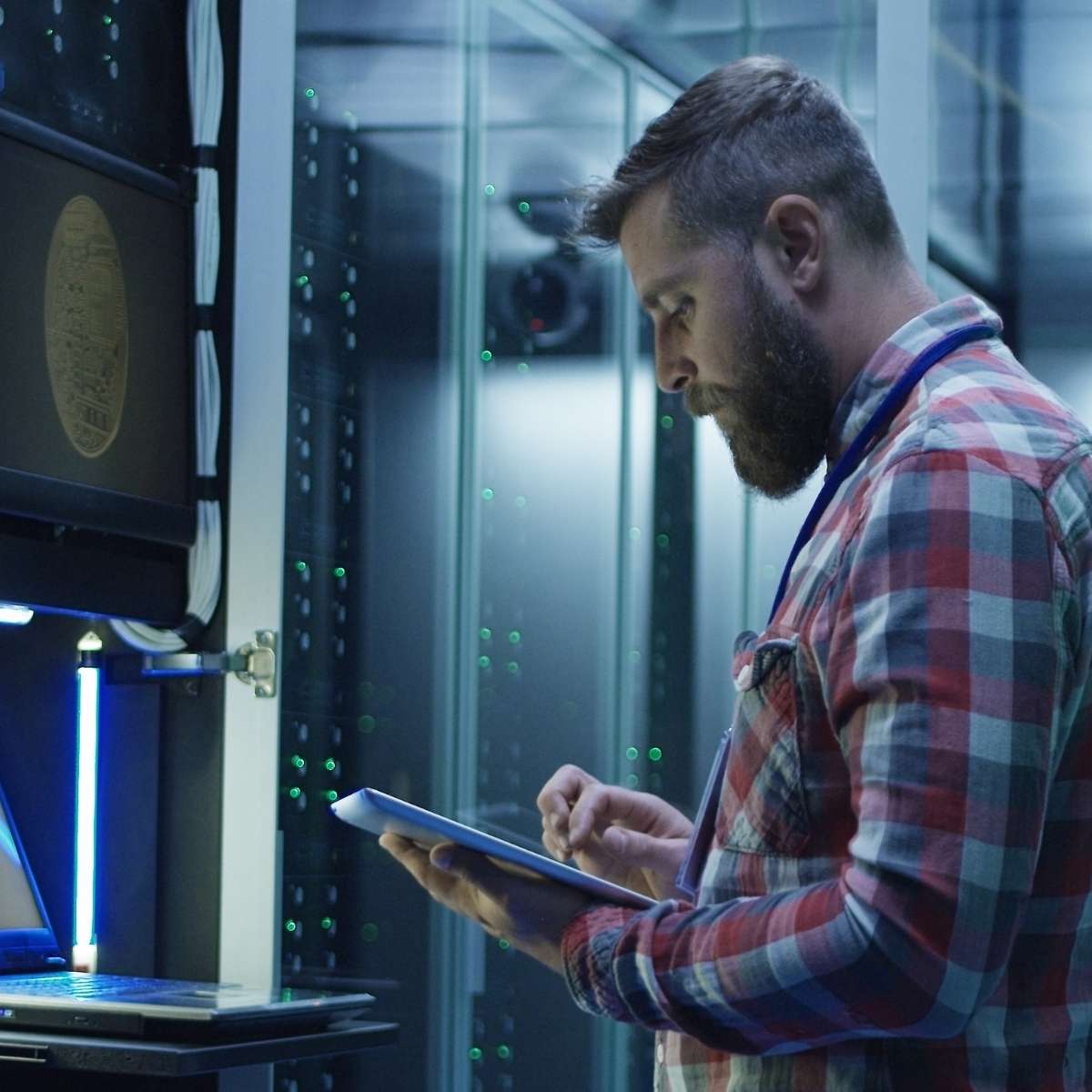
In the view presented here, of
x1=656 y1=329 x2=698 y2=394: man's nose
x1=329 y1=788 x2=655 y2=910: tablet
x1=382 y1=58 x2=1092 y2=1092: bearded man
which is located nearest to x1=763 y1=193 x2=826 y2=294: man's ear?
x1=382 y1=58 x2=1092 y2=1092: bearded man

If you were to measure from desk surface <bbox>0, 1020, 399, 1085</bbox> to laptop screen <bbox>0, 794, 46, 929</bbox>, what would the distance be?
1.11 ft

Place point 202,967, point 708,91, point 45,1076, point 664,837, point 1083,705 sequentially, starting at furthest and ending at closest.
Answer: point 202,967 → point 45,1076 → point 664,837 → point 708,91 → point 1083,705

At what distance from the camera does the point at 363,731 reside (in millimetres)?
2492

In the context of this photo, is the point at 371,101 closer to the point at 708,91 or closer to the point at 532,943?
the point at 708,91

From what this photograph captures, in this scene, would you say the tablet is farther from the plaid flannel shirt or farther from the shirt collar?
the shirt collar

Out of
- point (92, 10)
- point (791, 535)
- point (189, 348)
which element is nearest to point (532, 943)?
point (791, 535)

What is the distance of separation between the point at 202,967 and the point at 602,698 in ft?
2.20

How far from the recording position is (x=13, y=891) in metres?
2.38

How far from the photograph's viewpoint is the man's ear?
3.83 ft

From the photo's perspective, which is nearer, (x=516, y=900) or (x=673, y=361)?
(x=516, y=900)

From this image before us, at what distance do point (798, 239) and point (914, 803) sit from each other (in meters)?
0.41

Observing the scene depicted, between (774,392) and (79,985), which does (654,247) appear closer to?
(774,392)

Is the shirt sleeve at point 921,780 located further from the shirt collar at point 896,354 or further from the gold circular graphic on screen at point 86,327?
the gold circular graphic on screen at point 86,327

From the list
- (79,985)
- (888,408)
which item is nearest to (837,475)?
(888,408)
